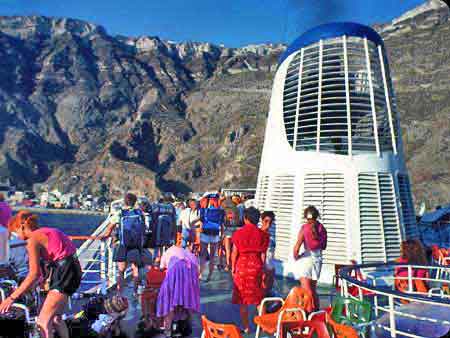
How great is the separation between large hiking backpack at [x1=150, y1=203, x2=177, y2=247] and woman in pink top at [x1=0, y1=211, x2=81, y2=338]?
204 cm

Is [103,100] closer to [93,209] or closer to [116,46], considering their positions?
[116,46]

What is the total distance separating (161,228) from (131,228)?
1.82 feet

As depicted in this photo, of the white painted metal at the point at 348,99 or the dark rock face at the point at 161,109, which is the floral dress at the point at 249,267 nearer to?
the white painted metal at the point at 348,99

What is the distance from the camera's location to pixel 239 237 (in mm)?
4359

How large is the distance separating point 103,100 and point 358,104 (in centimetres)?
17210

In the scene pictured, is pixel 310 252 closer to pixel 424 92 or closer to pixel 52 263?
pixel 52 263

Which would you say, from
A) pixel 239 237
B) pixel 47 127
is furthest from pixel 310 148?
pixel 47 127

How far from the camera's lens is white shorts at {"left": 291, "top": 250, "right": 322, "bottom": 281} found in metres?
4.57

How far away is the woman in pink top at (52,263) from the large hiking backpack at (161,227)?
2039 mm

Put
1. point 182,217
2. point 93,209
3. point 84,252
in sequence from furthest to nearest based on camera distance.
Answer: point 93,209
point 182,217
point 84,252

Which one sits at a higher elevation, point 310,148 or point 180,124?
point 180,124

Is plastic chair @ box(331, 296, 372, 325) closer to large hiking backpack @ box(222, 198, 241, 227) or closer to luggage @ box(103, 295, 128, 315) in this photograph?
luggage @ box(103, 295, 128, 315)

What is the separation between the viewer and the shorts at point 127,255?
497cm

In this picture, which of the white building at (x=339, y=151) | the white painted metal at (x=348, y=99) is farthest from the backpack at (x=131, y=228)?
the white painted metal at (x=348, y=99)
